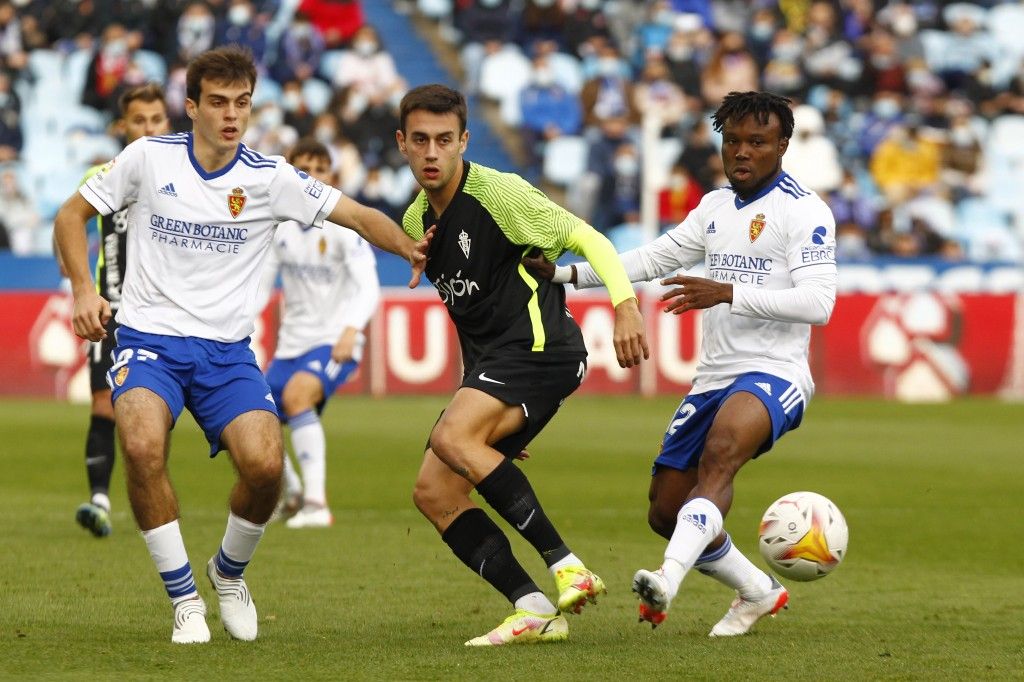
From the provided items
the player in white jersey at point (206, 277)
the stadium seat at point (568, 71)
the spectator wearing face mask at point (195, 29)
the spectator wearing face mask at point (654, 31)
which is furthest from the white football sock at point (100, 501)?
the spectator wearing face mask at point (654, 31)

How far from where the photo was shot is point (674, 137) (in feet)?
84.0

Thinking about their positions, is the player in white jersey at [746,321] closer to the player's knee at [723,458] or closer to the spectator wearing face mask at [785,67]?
the player's knee at [723,458]

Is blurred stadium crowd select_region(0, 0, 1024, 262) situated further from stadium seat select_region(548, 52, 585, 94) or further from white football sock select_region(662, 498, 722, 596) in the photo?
white football sock select_region(662, 498, 722, 596)

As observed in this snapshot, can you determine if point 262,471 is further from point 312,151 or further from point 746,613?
point 312,151

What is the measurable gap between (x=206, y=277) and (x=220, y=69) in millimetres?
794

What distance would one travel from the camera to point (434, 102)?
6637 millimetres

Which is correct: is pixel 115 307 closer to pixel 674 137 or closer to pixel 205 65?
pixel 205 65

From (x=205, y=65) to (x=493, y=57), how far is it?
1976 cm

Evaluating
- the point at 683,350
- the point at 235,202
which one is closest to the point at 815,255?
the point at 235,202

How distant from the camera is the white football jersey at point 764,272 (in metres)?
6.77

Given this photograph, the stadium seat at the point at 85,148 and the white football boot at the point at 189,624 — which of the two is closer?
the white football boot at the point at 189,624

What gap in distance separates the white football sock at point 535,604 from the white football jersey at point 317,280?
471 centimetres

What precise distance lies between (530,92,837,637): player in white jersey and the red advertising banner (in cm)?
1403

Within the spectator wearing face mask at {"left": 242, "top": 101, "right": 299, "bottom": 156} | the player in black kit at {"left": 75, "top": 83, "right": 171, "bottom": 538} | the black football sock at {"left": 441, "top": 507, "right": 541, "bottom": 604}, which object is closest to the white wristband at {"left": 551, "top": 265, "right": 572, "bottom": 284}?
the black football sock at {"left": 441, "top": 507, "right": 541, "bottom": 604}
